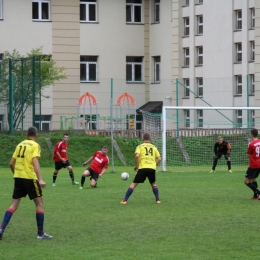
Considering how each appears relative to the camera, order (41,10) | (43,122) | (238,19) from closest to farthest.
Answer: (43,122) → (238,19) → (41,10)

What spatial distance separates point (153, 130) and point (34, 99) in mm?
5828

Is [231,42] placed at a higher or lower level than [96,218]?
higher

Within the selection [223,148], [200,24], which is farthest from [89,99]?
[223,148]

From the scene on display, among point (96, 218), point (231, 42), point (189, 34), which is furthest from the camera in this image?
point (189, 34)

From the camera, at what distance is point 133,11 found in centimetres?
5166

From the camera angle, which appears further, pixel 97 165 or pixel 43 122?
pixel 43 122

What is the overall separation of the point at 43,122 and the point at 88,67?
1214cm

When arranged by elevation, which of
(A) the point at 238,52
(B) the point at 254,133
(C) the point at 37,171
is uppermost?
(A) the point at 238,52

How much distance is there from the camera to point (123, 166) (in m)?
37.2

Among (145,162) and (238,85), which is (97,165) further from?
(238,85)

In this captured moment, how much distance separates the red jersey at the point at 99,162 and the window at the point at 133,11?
2860cm

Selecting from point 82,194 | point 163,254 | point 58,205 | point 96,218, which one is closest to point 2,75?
point 82,194

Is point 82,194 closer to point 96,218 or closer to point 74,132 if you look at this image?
point 96,218

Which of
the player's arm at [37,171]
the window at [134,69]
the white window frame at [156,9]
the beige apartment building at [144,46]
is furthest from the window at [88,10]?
the player's arm at [37,171]
